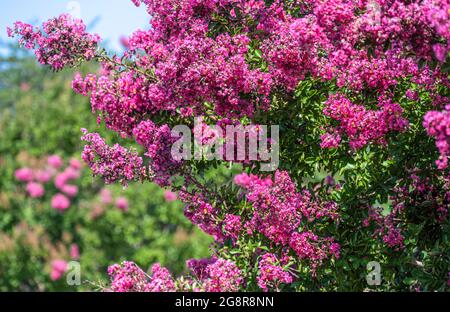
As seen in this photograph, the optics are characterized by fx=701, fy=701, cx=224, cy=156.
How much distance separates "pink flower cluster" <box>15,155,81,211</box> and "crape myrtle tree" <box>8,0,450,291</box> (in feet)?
23.5

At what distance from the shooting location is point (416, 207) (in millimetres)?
4934

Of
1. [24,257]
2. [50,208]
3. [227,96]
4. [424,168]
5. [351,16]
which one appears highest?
[351,16]

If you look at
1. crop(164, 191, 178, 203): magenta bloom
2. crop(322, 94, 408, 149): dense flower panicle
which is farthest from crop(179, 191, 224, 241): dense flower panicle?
crop(164, 191, 178, 203): magenta bloom

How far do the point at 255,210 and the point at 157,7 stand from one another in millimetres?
1543

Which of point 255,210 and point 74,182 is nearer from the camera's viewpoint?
point 255,210

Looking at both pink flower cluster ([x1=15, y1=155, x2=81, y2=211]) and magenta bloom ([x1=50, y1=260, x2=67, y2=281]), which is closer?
magenta bloom ([x1=50, y1=260, x2=67, y2=281])

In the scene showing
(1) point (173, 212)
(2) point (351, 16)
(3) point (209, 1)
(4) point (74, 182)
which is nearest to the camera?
(2) point (351, 16)

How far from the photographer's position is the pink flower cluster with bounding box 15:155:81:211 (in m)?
12.1

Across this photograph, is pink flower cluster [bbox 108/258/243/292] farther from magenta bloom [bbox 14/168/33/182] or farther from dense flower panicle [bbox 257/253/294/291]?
magenta bloom [bbox 14/168/33/182]

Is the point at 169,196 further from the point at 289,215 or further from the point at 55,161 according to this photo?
the point at 289,215

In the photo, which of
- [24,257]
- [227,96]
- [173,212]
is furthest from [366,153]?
[24,257]

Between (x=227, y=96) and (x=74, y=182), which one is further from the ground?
(x=227, y=96)

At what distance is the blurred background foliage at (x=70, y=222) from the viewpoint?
11.5 m
